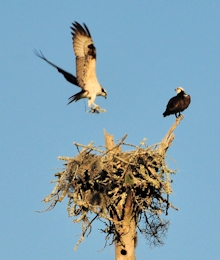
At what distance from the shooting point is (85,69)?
49.2 feet

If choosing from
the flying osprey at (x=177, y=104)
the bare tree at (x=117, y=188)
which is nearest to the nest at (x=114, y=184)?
the bare tree at (x=117, y=188)

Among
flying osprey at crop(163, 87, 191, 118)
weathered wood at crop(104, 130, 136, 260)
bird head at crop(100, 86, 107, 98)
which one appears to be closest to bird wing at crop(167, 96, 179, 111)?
flying osprey at crop(163, 87, 191, 118)

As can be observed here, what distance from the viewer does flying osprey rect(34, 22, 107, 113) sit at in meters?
→ 14.7

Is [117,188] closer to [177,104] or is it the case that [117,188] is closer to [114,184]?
[114,184]

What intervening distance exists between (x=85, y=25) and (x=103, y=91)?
195 cm

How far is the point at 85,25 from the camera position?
1453 cm

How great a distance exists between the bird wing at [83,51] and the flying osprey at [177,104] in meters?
2.66

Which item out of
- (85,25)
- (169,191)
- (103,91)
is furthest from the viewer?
(103,91)

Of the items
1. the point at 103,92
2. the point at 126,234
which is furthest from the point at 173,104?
the point at 126,234

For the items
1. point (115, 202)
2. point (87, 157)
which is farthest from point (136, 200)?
point (87, 157)

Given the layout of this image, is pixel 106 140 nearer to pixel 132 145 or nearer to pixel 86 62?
pixel 132 145

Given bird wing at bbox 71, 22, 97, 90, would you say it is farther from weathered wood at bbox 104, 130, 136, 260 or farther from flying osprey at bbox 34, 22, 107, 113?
weathered wood at bbox 104, 130, 136, 260

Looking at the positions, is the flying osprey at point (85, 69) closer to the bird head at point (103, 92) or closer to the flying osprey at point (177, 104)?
the bird head at point (103, 92)

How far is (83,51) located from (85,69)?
43 cm
